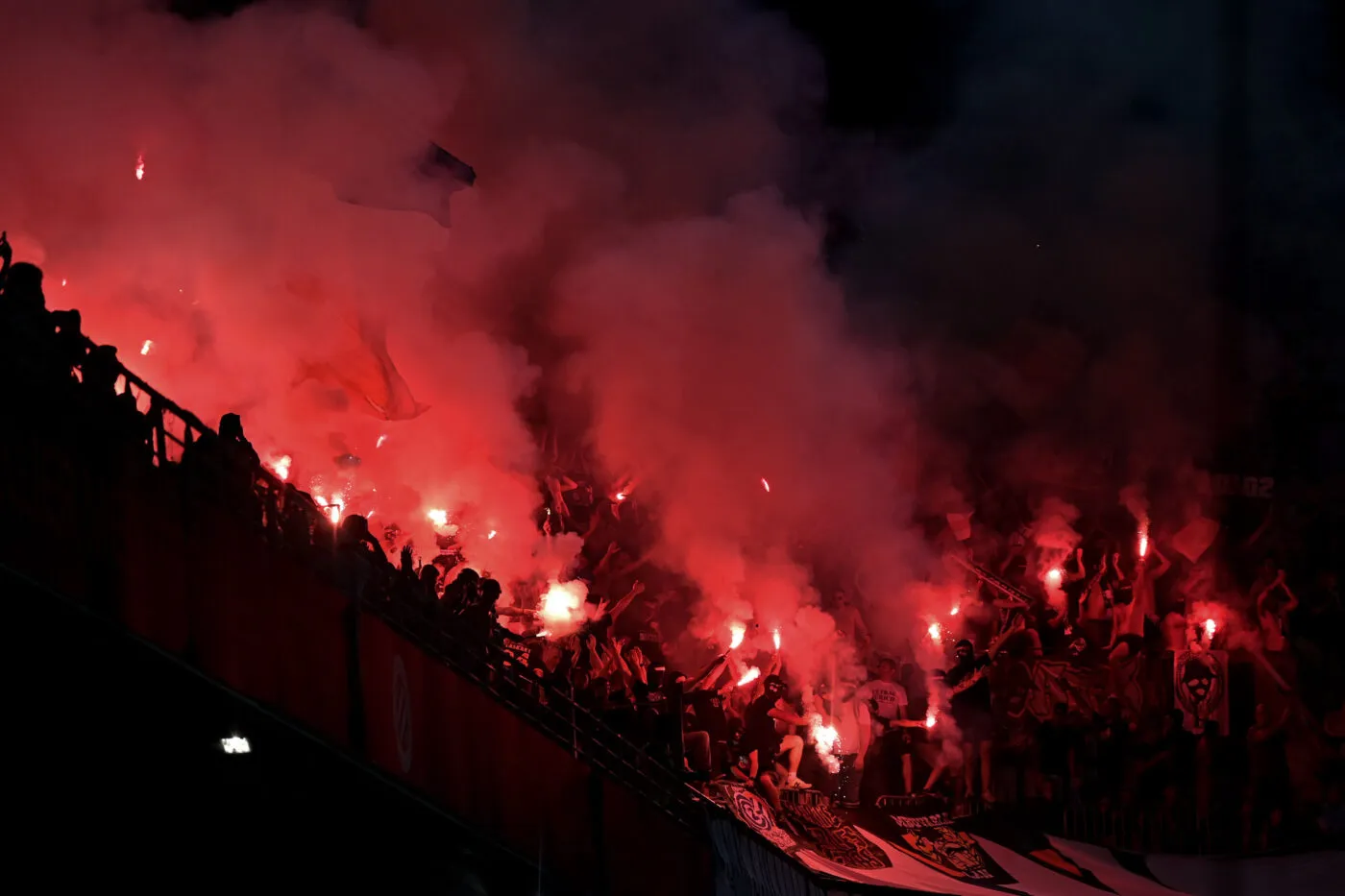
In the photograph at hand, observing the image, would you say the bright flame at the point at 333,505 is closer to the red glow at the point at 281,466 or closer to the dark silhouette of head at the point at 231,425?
the red glow at the point at 281,466

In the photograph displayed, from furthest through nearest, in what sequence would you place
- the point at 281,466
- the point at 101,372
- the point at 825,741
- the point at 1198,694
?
the point at 281,466 → the point at 1198,694 → the point at 825,741 → the point at 101,372

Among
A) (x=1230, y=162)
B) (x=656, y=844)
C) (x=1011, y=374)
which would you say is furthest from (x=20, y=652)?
(x=1230, y=162)

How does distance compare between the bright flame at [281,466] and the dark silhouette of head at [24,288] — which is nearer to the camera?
the dark silhouette of head at [24,288]

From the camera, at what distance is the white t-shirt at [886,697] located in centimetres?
830

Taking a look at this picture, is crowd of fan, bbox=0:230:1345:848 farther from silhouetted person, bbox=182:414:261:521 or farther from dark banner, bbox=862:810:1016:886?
dark banner, bbox=862:810:1016:886

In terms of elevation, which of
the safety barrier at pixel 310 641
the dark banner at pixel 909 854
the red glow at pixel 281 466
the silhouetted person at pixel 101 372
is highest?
the red glow at pixel 281 466

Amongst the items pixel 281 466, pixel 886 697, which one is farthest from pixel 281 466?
pixel 886 697

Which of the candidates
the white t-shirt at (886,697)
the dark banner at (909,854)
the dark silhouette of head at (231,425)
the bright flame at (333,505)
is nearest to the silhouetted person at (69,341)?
the dark silhouette of head at (231,425)

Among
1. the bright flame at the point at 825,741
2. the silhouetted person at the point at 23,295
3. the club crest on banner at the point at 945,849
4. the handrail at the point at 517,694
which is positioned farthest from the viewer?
the bright flame at the point at 825,741

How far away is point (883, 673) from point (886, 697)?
0.23 meters

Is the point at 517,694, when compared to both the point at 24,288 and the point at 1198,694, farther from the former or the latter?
the point at 1198,694

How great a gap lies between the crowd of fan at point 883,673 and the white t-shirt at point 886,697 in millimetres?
13

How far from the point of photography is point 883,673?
28.0 feet

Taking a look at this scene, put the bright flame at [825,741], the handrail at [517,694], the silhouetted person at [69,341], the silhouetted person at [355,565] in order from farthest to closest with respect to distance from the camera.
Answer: the bright flame at [825,741], the silhouetted person at [355,565], the handrail at [517,694], the silhouetted person at [69,341]
